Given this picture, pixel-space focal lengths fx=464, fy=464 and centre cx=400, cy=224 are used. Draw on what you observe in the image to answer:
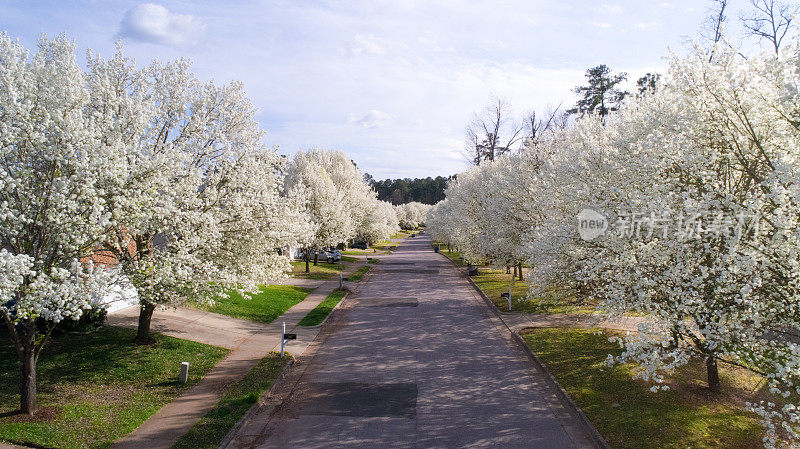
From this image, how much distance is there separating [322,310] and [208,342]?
22.1 ft

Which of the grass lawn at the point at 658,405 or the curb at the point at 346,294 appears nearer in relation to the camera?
the grass lawn at the point at 658,405

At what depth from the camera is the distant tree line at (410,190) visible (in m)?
150

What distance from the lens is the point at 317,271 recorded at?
119ft

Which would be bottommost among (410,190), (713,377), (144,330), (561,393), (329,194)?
(561,393)

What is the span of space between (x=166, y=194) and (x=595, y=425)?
1066 cm

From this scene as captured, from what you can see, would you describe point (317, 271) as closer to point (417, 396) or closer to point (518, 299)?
point (518, 299)

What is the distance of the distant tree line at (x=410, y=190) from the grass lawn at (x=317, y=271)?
108 metres

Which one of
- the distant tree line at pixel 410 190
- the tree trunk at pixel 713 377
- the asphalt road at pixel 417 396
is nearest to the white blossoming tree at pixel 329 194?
the asphalt road at pixel 417 396

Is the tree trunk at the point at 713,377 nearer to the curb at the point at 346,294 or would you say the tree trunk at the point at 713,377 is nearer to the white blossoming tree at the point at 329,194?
the curb at the point at 346,294

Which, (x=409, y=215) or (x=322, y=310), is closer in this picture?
(x=322, y=310)

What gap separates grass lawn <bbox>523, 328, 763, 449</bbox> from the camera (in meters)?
8.56

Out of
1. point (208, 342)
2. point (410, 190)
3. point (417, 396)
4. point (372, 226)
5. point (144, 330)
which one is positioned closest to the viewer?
point (417, 396)

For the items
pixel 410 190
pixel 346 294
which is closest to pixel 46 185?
pixel 346 294

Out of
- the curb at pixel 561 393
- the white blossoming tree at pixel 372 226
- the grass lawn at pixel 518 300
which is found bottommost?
the curb at pixel 561 393
